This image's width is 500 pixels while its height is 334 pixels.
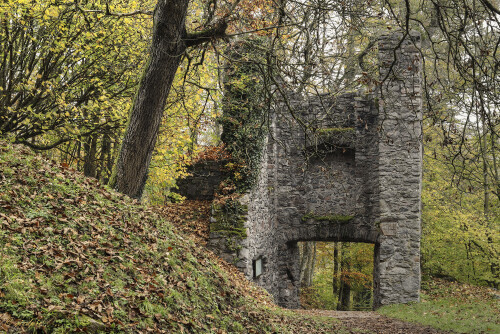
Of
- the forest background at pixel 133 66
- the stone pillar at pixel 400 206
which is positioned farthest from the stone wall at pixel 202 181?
the stone pillar at pixel 400 206

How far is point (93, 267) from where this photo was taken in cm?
373

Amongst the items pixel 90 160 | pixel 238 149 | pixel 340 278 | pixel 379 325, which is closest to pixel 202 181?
pixel 238 149

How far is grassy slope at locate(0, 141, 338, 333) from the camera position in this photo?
294cm

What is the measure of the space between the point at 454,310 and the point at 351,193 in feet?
13.9

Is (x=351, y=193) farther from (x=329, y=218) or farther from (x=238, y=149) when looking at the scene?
(x=238, y=149)

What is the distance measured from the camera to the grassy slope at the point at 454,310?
8500mm

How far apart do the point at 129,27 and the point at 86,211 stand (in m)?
4.54

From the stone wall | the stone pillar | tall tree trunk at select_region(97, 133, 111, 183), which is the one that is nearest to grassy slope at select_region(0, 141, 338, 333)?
tall tree trunk at select_region(97, 133, 111, 183)

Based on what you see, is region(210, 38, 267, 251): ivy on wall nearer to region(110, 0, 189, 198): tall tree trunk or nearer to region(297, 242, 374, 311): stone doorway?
region(110, 0, 189, 198): tall tree trunk

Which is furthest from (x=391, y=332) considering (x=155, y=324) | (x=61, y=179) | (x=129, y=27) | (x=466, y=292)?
(x=129, y=27)

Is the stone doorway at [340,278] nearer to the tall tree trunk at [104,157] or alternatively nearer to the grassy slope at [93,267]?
the tall tree trunk at [104,157]

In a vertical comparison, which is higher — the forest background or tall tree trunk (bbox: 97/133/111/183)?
the forest background

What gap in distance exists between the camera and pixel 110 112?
8008 mm

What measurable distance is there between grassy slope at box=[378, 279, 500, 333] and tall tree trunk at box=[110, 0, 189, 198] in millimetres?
7028
